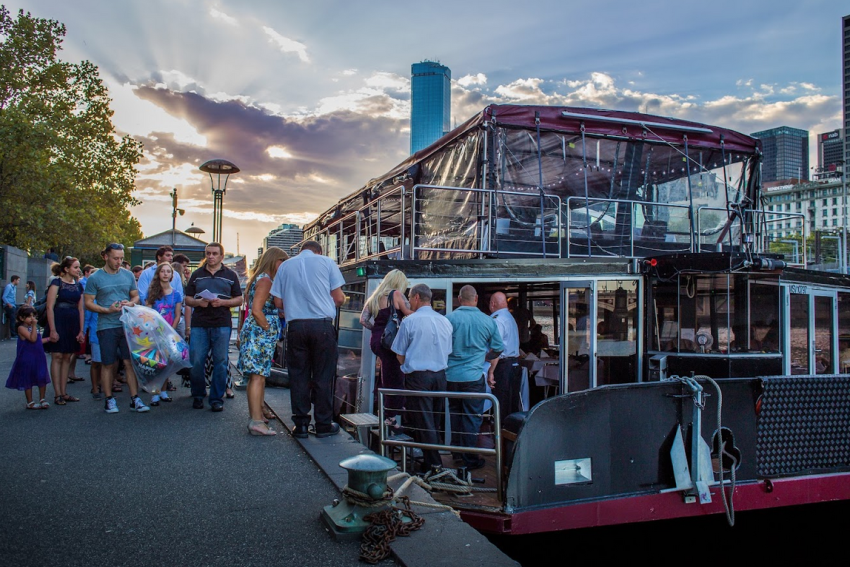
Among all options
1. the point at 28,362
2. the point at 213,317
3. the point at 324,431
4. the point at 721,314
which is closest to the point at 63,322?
the point at 28,362

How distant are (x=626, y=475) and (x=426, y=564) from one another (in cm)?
259

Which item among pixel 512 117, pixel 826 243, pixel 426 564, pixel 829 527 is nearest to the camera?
pixel 426 564

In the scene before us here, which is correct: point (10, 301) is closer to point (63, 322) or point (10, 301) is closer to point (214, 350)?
point (63, 322)

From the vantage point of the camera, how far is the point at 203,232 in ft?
109

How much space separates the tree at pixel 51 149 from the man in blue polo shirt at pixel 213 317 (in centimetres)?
2093

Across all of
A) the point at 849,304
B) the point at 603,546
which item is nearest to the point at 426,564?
the point at 603,546

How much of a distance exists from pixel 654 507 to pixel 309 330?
11.0ft

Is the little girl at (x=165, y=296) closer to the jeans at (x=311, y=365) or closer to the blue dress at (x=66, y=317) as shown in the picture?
the blue dress at (x=66, y=317)

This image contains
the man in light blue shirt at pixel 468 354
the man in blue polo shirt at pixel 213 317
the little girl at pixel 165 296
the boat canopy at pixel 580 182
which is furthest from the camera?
the boat canopy at pixel 580 182

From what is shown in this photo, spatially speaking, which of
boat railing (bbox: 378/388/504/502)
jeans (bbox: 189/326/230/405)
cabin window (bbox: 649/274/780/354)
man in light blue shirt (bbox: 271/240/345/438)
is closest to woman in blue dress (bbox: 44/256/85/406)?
jeans (bbox: 189/326/230/405)

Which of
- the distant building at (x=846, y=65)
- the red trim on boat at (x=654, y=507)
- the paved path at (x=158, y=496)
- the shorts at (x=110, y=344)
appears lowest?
the red trim on boat at (x=654, y=507)

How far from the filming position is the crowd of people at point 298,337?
5.81 m

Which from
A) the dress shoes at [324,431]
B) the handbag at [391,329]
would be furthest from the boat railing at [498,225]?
the dress shoes at [324,431]

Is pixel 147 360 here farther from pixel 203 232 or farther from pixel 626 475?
pixel 203 232
